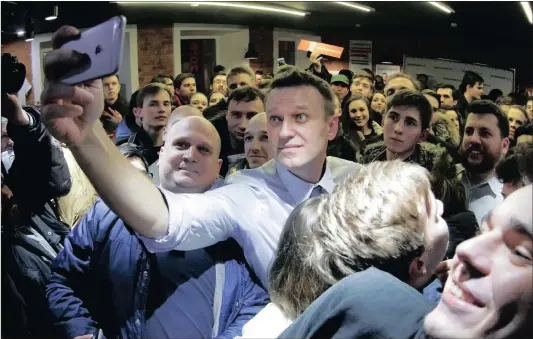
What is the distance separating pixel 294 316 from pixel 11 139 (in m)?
1.03

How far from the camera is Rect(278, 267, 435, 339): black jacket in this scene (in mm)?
1007

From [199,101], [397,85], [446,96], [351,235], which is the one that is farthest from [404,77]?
[351,235]

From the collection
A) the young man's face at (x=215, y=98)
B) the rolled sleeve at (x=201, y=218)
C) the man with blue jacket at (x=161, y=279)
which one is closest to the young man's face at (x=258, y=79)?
the young man's face at (x=215, y=98)

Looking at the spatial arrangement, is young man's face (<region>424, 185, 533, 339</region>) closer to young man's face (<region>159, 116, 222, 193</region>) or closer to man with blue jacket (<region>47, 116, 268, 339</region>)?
man with blue jacket (<region>47, 116, 268, 339</region>)

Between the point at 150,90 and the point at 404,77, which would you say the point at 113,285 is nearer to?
the point at 150,90

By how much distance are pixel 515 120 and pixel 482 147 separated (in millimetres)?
110

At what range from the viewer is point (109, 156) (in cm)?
147

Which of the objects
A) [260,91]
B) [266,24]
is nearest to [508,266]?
[260,91]

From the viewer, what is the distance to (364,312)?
39.8 inches

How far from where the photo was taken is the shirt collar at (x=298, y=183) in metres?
1.67

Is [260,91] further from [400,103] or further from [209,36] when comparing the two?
[400,103]

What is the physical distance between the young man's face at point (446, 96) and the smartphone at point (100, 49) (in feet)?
2.89

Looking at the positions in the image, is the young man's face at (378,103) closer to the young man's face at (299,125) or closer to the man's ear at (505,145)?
the young man's face at (299,125)

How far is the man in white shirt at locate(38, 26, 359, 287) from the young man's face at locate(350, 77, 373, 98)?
0.12 m
